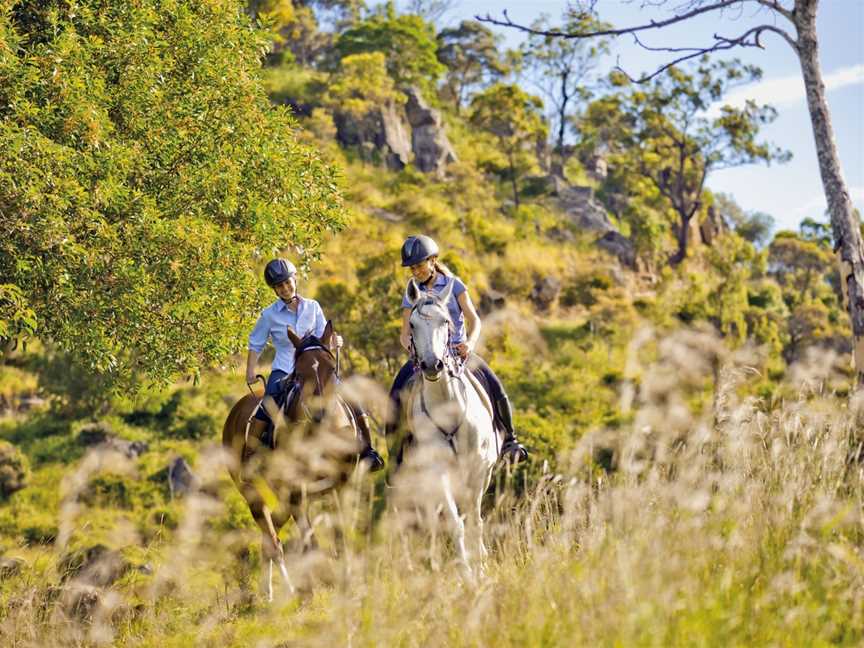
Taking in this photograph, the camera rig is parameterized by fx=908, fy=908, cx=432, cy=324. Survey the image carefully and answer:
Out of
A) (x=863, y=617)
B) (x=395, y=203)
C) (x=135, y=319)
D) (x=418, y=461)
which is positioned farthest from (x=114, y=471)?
(x=395, y=203)

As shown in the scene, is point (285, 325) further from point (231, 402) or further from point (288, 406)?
point (231, 402)

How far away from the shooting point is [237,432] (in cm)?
1055

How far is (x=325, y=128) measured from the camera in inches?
2076

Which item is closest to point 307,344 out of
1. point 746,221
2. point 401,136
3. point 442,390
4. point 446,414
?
point 442,390

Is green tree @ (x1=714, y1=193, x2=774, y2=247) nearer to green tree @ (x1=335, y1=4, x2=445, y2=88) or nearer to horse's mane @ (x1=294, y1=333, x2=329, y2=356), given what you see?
green tree @ (x1=335, y1=4, x2=445, y2=88)

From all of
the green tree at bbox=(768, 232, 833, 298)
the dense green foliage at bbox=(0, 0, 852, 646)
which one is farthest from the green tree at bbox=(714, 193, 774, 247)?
the dense green foliage at bbox=(0, 0, 852, 646)

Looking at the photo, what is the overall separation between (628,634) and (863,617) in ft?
5.57

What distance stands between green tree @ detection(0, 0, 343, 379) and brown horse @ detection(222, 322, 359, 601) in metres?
2.80

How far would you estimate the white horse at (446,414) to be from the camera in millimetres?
8047

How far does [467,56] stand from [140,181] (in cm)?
7023

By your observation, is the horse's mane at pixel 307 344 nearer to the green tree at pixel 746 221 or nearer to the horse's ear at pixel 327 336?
the horse's ear at pixel 327 336

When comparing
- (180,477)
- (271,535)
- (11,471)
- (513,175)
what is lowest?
(180,477)

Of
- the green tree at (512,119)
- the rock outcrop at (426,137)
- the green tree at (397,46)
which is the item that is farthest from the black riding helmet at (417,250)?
the green tree at (397,46)

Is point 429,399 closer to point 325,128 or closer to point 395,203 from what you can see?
point 395,203
